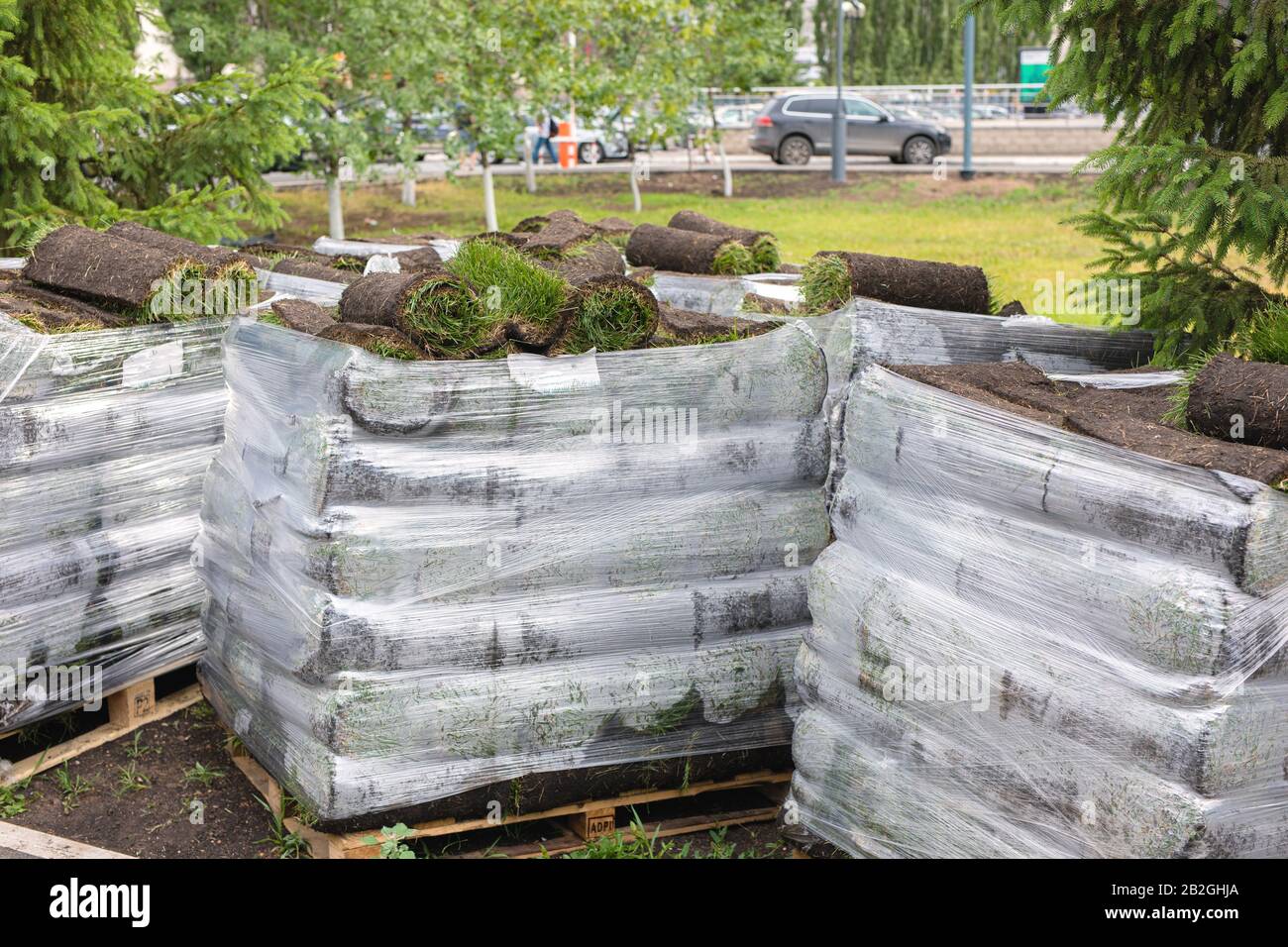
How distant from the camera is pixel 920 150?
85.4 feet

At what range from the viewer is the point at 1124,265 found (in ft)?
17.5

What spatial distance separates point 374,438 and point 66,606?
1.73 metres

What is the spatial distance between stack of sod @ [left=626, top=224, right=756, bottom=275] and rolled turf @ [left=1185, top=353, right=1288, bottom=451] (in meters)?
3.03

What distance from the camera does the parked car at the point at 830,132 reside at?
2588 centimetres

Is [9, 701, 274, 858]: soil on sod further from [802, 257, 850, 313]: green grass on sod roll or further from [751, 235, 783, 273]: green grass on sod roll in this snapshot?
[751, 235, 783, 273]: green grass on sod roll

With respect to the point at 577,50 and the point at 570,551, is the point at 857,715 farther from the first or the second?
the point at 577,50

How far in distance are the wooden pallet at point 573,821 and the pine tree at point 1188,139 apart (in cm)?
217

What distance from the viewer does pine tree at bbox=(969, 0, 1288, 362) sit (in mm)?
4598

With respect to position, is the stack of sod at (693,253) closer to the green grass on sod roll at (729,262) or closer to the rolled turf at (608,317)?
the green grass on sod roll at (729,262)

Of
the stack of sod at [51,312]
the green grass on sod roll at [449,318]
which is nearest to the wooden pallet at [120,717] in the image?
the stack of sod at [51,312]

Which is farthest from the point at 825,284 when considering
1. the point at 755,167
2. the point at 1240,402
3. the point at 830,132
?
the point at 830,132

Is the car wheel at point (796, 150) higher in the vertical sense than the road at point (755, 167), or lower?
higher

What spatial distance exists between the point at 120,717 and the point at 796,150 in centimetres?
2287

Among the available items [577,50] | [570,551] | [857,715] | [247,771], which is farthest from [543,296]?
[577,50]
